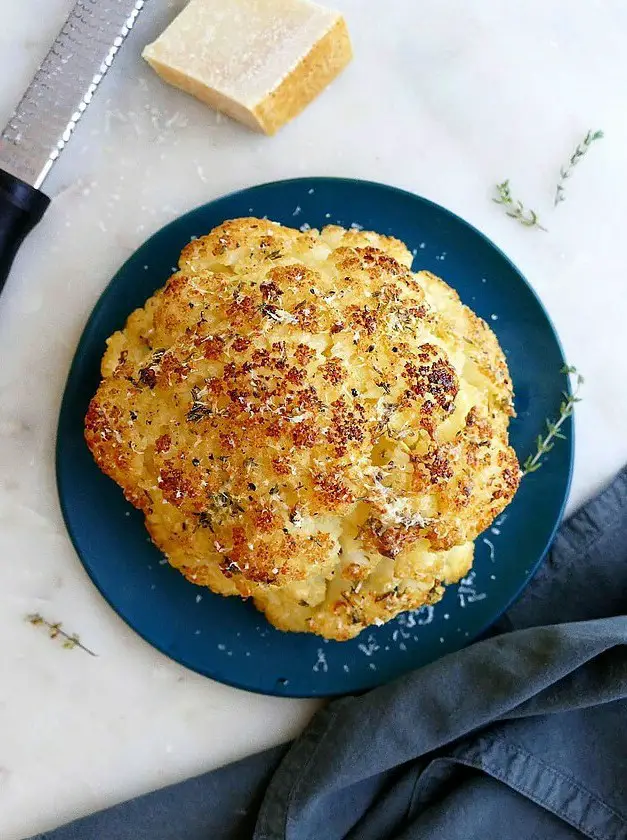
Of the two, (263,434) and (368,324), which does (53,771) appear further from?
(368,324)

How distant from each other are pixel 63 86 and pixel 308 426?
2.22ft

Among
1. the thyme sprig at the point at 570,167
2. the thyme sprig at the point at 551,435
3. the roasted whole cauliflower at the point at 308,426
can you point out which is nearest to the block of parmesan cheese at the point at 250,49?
the roasted whole cauliflower at the point at 308,426

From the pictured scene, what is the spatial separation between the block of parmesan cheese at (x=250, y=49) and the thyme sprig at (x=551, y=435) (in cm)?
60

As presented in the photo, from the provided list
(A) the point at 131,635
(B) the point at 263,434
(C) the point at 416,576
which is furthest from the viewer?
(A) the point at 131,635

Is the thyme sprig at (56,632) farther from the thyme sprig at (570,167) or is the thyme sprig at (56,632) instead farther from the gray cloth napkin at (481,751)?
the thyme sprig at (570,167)

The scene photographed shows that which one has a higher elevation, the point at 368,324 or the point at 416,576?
the point at 368,324

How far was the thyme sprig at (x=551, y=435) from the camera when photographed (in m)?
1.24

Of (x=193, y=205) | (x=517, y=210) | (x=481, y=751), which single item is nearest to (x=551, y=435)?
(x=517, y=210)

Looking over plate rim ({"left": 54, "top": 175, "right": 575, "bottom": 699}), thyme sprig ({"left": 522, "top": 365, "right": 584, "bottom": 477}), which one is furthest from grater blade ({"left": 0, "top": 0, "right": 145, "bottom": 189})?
thyme sprig ({"left": 522, "top": 365, "right": 584, "bottom": 477})

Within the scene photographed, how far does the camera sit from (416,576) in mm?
1088

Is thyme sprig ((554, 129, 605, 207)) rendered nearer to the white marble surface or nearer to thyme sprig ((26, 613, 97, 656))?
the white marble surface

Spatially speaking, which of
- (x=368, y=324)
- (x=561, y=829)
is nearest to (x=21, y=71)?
(x=368, y=324)

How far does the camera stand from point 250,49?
4.19 ft

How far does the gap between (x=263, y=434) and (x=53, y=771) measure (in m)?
0.72
